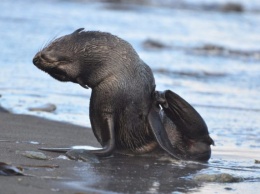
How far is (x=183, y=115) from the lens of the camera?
269 inches

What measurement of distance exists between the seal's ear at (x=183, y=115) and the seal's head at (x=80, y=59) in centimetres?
48

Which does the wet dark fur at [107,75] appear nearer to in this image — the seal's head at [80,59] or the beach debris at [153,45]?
the seal's head at [80,59]

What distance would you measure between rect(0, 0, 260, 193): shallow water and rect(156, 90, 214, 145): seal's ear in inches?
11.3

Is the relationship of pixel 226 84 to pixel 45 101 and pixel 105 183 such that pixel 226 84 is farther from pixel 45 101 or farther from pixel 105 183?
pixel 105 183

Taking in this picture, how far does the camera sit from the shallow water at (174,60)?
8.78 m

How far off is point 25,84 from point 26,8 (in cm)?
1185

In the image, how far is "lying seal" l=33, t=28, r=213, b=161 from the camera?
21.4 feet

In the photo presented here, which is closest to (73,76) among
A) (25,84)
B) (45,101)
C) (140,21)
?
(45,101)

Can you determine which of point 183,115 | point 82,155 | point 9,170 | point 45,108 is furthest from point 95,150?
point 45,108

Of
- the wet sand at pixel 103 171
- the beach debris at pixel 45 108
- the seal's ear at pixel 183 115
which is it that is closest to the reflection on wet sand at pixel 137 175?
the wet sand at pixel 103 171

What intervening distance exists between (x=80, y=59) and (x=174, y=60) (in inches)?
336

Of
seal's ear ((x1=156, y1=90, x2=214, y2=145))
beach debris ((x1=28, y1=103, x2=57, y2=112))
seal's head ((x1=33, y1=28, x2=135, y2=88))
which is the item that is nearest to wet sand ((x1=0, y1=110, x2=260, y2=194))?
seal's ear ((x1=156, y1=90, x2=214, y2=145))

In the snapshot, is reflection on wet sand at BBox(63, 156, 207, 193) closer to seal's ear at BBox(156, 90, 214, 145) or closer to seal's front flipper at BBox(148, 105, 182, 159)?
seal's front flipper at BBox(148, 105, 182, 159)

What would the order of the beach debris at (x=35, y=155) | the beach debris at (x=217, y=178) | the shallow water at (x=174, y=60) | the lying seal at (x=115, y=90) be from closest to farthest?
the beach debris at (x=217, y=178) → the beach debris at (x=35, y=155) → the lying seal at (x=115, y=90) → the shallow water at (x=174, y=60)
